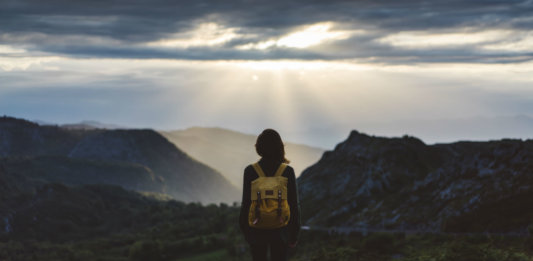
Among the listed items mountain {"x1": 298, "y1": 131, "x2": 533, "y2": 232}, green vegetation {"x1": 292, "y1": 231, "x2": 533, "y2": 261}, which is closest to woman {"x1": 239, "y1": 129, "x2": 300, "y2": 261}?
green vegetation {"x1": 292, "y1": 231, "x2": 533, "y2": 261}

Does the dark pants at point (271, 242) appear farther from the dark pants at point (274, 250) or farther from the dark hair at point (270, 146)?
the dark hair at point (270, 146)

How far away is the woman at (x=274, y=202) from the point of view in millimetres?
13555

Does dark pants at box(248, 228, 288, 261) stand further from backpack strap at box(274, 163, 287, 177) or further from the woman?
backpack strap at box(274, 163, 287, 177)

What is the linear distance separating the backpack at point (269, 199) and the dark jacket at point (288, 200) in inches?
5.3

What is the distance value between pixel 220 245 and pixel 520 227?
118329 millimetres

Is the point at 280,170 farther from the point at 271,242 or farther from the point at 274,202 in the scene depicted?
the point at 271,242

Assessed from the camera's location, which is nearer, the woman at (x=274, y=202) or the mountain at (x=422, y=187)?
the woman at (x=274, y=202)

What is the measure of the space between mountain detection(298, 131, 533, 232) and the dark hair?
32.6 m

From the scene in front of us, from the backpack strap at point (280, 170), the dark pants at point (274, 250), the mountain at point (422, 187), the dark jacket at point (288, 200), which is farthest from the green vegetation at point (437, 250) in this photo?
the backpack strap at point (280, 170)

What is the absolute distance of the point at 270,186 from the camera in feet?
44.0

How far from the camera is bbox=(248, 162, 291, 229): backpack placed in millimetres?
13430

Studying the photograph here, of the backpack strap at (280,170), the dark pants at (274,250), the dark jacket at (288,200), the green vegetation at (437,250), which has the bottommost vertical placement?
the green vegetation at (437,250)

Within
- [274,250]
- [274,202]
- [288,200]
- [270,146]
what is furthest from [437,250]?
[270,146]

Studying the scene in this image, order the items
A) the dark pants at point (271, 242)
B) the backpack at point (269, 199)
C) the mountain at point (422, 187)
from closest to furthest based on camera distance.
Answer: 1. the backpack at point (269, 199)
2. the dark pants at point (271, 242)
3. the mountain at point (422, 187)
